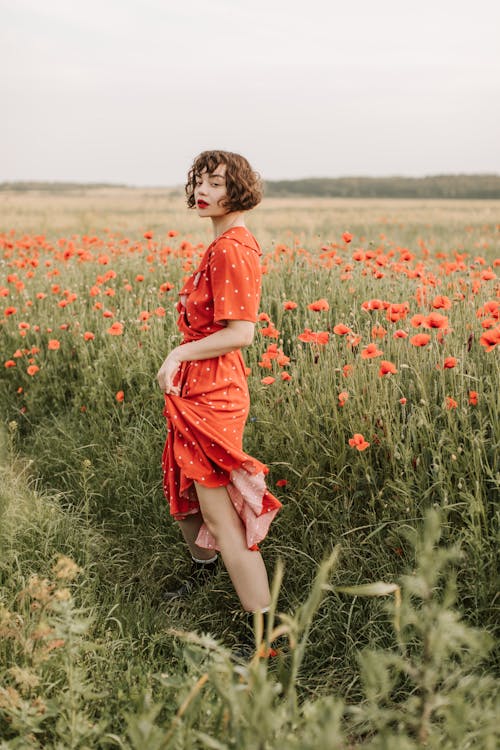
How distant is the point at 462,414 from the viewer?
8.84 feet

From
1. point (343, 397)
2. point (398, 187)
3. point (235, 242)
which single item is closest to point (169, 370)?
point (235, 242)

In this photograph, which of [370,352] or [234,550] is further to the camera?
[370,352]

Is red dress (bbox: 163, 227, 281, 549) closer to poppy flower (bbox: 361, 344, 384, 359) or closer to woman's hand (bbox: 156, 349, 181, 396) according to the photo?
woman's hand (bbox: 156, 349, 181, 396)

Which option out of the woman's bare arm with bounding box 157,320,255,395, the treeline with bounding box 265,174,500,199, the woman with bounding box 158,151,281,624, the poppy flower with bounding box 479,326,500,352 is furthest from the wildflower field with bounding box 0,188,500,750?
the treeline with bounding box 265,174,500,199

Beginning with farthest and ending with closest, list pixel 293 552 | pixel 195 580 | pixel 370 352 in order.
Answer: pixel 195 580 < pixel 293 552 < pixel 370 352

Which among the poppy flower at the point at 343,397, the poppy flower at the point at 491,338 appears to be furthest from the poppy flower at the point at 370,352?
the poppy flower at the point at 491,338

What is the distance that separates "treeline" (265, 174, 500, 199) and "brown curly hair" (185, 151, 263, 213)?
3255 centimetres

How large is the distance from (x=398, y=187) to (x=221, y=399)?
48.6 meters

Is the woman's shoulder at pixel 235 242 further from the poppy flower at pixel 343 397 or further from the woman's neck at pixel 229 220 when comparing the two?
the poppy flower at pixel 343 397

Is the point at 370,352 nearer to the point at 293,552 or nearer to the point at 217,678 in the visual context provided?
the point at 293,552

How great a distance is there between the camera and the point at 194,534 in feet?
9.81

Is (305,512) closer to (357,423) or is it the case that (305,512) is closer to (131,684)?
(357,423)

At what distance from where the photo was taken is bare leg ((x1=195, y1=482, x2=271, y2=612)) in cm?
263

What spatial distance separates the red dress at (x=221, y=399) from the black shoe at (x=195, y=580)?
19.9 inches
